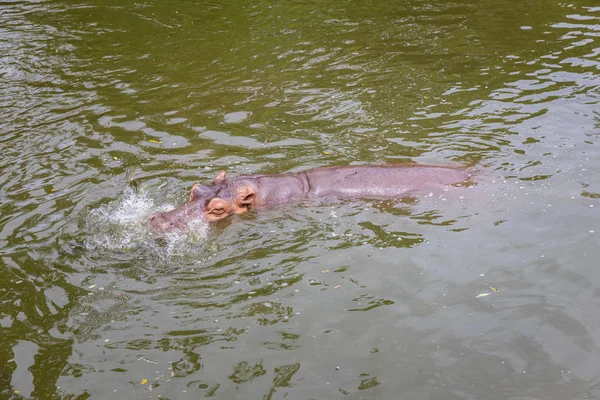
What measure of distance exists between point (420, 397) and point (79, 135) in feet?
23.5

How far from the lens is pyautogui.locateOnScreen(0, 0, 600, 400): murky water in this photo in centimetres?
576

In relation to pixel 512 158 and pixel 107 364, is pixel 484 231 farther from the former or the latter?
pixel 107 364

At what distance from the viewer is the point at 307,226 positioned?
7797 millimetres

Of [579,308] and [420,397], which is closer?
[420,397]

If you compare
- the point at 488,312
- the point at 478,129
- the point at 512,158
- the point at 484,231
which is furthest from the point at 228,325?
the point at 478,129

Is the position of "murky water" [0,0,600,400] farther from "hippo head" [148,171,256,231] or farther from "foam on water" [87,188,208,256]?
"hippo head" [148,171,256,231]

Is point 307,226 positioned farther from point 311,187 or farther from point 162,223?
point 162,223

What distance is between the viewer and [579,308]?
630 centimetres

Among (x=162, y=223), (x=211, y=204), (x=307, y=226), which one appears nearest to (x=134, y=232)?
(x=162, y=223)

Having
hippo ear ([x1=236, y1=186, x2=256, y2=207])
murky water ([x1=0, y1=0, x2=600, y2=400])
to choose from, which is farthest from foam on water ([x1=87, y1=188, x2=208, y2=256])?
hippo ear ([x1=236, y1=186, x2=256, y2=207])

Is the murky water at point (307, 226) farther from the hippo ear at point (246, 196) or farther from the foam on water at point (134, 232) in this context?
the hippo ear at point (246, 196)

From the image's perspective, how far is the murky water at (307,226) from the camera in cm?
576

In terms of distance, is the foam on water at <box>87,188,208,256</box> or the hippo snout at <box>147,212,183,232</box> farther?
the hippo snout at <box>147,212,183,232</box>

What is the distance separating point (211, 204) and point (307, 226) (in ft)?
3.81
